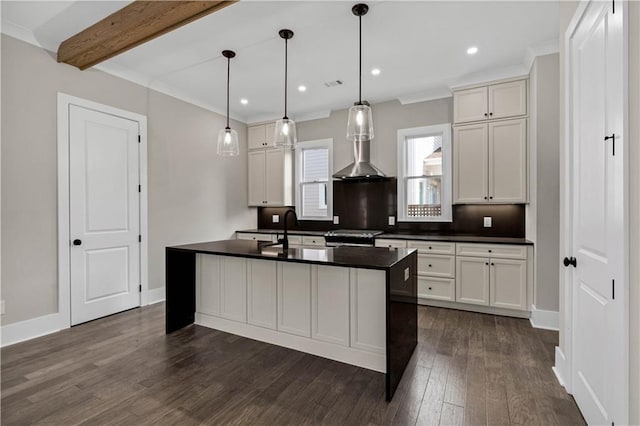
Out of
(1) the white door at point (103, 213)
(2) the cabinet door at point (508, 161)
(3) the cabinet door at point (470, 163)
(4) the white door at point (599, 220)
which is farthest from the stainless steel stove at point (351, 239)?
(1) the white door at point (103, 213)

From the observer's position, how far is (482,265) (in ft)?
11.7

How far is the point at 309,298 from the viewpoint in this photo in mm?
2607

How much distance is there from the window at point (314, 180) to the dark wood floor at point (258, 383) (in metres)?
2.71

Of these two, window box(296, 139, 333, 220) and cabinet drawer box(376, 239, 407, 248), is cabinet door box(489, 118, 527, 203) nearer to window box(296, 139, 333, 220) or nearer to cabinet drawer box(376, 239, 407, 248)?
cabinet drawer box(376, 239, 407, 248)

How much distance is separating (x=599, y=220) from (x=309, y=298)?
1.99m

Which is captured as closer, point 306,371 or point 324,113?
point 306,371

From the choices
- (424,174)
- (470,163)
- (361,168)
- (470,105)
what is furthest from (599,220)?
(361,168)

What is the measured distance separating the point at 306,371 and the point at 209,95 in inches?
156

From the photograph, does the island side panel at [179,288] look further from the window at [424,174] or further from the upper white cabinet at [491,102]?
the upper white cabinet at [491,102]

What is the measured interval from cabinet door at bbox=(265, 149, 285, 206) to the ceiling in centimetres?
117

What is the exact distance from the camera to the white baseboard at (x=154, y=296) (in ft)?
13.1

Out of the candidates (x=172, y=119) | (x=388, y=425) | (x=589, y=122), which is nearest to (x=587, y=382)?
(x=388, y=425)

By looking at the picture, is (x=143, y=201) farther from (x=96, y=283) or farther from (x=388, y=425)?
(x=388, y=425)

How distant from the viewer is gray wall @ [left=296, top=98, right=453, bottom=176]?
14.2 ft
